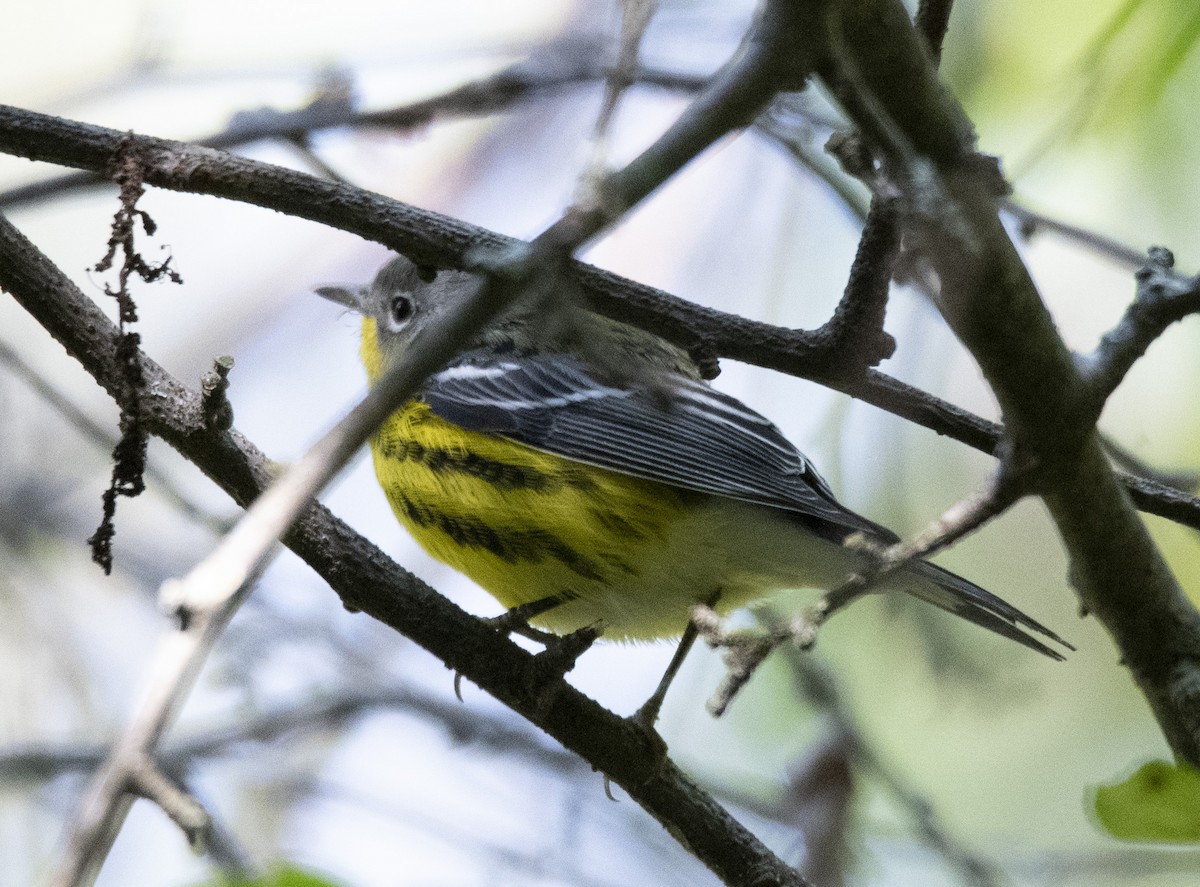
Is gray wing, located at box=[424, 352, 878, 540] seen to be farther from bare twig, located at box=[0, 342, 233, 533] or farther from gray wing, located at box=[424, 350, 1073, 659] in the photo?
bare twig, located at box=[0, 342, 233, 533]

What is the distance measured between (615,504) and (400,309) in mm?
1821

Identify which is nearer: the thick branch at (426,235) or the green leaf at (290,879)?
the green leaf at (290,879)

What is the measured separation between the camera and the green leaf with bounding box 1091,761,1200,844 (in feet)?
5.52

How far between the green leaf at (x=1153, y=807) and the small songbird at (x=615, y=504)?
1575mm

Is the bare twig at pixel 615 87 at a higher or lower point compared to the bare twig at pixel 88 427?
lower

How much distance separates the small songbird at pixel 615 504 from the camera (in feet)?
11.8

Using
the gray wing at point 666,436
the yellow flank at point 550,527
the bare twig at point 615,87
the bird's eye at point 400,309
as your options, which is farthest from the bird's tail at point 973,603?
the bird's eye at point 400,309

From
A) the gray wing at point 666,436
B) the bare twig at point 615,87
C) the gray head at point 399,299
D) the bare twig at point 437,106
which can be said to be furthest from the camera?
the gray head at point 399,299

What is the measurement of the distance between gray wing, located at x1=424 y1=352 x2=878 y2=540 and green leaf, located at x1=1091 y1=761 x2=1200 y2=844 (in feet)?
5.36

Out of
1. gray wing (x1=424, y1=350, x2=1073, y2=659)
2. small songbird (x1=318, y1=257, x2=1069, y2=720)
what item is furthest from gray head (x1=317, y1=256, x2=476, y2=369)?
small songbird (x1=318, y1=257, x2=1069, y2=720)

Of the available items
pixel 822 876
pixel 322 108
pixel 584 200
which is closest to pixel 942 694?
pixel 822 876

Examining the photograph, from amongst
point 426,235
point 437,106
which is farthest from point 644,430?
point 426,235

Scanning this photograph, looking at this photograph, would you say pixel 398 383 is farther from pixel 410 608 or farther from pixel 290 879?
pixel 410 608

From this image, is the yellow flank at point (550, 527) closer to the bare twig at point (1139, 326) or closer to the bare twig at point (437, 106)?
the bare twig at point (437, 106)
